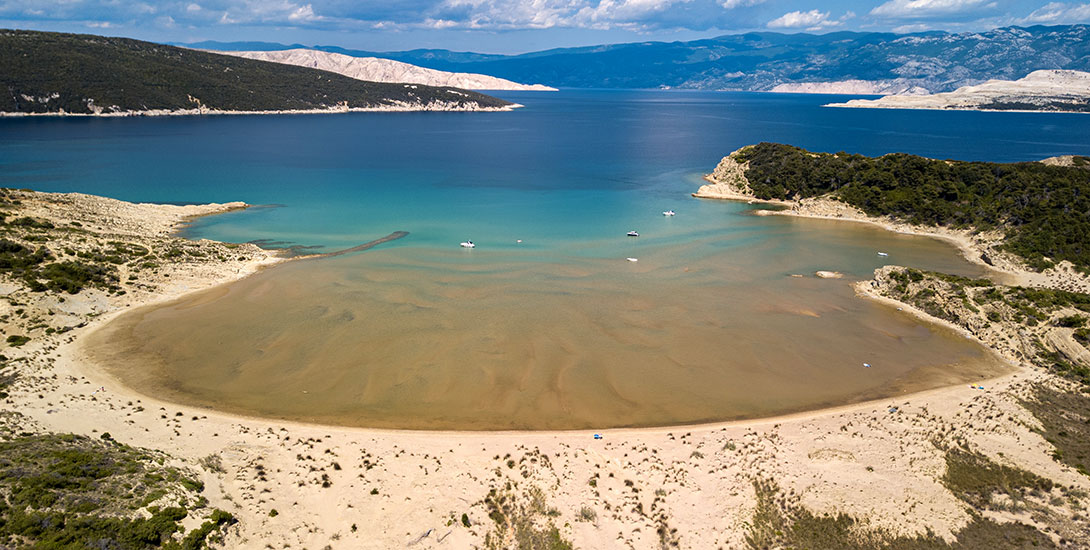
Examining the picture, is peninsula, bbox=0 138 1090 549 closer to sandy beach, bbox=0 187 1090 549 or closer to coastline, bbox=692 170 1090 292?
sandy beach, bbox=0 187 1090 549

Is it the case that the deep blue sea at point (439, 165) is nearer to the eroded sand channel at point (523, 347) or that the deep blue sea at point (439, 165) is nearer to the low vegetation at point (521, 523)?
the eroded sand channel at point (523, 347)

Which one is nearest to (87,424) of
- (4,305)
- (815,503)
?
(4,305)

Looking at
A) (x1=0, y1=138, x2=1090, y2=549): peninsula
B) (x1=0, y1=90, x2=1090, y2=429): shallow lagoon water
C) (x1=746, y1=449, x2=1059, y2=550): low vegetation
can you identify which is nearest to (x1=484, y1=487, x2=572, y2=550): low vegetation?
(x1=0, y1=138, x2=1090, y2=549): peninsula

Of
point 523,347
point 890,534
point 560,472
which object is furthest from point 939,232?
point 560,472

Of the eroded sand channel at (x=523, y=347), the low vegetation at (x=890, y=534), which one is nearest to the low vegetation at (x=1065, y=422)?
the low vegetation at (x=890, y=534)

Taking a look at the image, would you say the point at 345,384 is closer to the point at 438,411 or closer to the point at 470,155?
the point at 438,411
